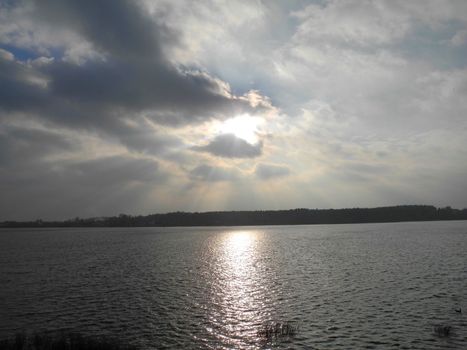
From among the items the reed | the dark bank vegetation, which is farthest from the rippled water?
the dark bank vegetation

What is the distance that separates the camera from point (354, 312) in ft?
103

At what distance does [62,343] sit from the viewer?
23.0 meters

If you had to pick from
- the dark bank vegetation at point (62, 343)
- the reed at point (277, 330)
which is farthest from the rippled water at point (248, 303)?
the dark bank vegetation at point (62, 343)

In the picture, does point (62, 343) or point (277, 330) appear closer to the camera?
point (62, 343)

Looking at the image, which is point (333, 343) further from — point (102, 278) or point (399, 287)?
point (102, 278)

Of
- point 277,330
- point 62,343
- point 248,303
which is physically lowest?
point 248,303

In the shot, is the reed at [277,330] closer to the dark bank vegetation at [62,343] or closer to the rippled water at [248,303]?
the rippled water at [248,303]

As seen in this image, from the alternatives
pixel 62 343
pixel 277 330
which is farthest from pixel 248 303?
pixel 62 343

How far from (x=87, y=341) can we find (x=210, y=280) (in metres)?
28.3

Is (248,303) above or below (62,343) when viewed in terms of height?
below

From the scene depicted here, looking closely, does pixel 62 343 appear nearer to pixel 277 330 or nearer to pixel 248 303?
pixel 277 330

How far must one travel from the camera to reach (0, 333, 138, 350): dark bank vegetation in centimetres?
2250

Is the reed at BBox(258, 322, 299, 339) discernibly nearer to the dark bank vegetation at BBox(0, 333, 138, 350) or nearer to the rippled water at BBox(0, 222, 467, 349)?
the rippled water at BBox(0, 222, 467, 349)

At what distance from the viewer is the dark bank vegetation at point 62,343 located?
22500 mm
